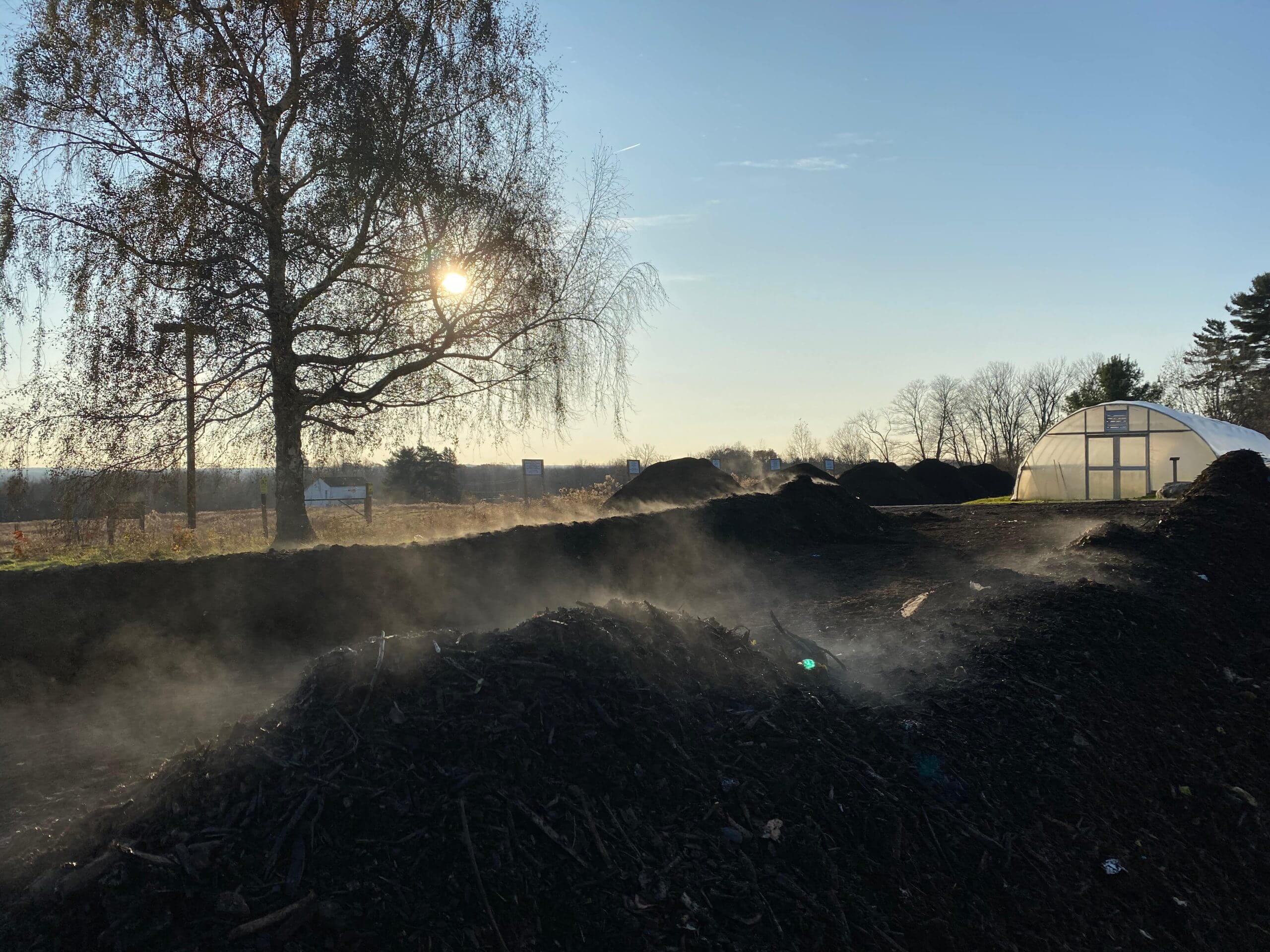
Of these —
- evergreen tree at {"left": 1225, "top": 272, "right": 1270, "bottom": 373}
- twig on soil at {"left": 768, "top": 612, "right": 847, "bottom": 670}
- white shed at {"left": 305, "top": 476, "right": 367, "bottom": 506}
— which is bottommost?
twig on soil at {"left": 768, "top": 612, "right": 847, "bottom": 670}

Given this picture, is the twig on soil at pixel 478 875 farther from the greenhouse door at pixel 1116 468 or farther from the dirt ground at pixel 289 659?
the greenhouse door at pixel 1116 468

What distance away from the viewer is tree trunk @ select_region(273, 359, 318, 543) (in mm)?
10328

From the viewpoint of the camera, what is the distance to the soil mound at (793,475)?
82.6 feet

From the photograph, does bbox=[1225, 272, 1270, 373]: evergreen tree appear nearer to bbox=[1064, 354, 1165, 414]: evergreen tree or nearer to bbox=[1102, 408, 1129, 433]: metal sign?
bbox=[1064, 354, 1165, 414]: evergreen tree

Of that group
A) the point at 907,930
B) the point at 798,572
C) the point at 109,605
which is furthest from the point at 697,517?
the point at 907,930

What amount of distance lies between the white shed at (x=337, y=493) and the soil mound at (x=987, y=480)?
3116 cm

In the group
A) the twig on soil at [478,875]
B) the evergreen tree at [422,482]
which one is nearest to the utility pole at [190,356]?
the twig on soil at [478,875]

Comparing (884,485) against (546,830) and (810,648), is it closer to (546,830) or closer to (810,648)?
(810,648)

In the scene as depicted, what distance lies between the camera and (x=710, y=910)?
2854mm

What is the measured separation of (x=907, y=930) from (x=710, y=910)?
81cm

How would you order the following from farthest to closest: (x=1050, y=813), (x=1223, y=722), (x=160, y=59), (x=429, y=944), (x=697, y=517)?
(x=697, y=517)
(x=160, y=59)
(x=1223, y=722)
(x=1050, y=813)
(x=429, y=944)

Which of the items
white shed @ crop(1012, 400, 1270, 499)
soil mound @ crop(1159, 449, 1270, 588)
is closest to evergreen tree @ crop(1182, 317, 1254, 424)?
white shed @ crop(1012, 400, 1270, 499)

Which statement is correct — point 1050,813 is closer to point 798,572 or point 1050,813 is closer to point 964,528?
point 798,572

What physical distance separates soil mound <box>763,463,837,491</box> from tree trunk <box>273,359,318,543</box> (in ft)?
49.1
